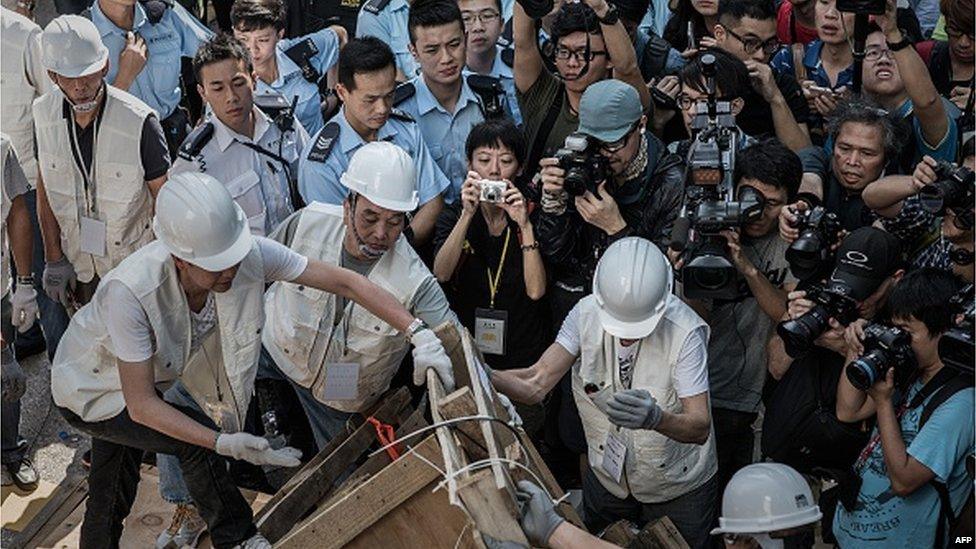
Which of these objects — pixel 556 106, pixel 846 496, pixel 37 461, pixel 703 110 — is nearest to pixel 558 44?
pixel 556 106

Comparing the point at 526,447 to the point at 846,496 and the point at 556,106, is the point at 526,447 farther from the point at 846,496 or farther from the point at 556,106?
the point at 556,106

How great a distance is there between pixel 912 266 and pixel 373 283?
179 centimetres

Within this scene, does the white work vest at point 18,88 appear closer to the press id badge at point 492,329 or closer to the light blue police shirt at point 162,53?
the light blue police shirt at point 162,53

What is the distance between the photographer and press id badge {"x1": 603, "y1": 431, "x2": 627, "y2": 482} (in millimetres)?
4676

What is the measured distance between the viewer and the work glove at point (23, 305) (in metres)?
5.80

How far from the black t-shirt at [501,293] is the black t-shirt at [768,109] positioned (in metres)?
1.18

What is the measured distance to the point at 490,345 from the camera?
216 inches

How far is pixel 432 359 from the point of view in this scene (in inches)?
170

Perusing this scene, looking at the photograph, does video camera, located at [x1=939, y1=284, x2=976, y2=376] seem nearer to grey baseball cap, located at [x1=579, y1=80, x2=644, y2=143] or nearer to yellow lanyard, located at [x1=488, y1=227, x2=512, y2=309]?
grey baseball cap, located at [x1=579, y1=80, x2=644, y2=143]

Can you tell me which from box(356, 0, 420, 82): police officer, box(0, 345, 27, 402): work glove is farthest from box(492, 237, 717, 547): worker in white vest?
box(356, 0, 420, 82): police officer

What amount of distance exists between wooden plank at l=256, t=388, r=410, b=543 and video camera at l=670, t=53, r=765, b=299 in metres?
1.16

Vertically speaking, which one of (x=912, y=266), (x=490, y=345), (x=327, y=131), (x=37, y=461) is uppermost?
(x=912, y=266)

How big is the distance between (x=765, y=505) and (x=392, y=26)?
350 centimetres

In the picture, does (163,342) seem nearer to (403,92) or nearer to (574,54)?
(403,92)
